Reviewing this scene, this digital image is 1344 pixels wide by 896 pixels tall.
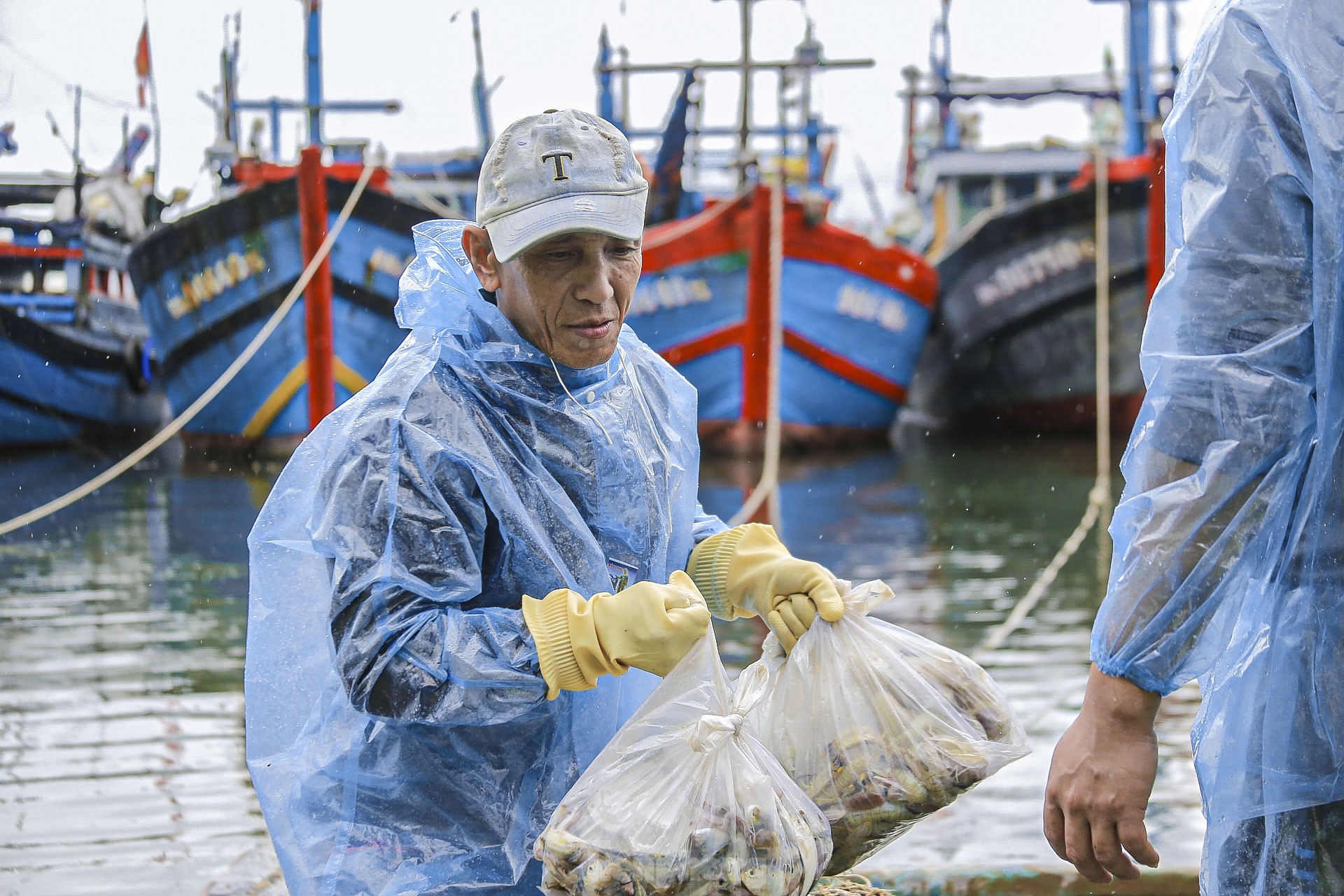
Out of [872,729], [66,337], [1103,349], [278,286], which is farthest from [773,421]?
[66,337]

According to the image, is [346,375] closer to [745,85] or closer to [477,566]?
[745,85]

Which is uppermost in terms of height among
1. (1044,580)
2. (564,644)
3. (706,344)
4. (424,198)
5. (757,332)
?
(424,198)

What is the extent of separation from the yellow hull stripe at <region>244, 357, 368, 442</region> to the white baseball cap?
973 cm

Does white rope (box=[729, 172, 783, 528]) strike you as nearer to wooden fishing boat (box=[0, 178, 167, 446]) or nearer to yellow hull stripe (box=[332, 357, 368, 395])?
yellow hull stripe (box=[332, 357, 368, 395])

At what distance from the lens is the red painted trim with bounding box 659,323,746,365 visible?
11914 mm

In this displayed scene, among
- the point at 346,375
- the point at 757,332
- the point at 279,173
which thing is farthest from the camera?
the point at 279,173

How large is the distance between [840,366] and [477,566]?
1181cm

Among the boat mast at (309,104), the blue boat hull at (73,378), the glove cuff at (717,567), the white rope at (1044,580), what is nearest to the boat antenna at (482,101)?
the boat mast at (309,104)

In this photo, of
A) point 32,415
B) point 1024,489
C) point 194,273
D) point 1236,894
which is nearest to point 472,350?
point 1236,894

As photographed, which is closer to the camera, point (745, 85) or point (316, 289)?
point (316, 289)

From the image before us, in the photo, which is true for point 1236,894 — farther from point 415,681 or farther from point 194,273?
point 194,273

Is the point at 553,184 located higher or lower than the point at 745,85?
lower

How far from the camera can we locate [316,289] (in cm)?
1051

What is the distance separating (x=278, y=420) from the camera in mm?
11906
